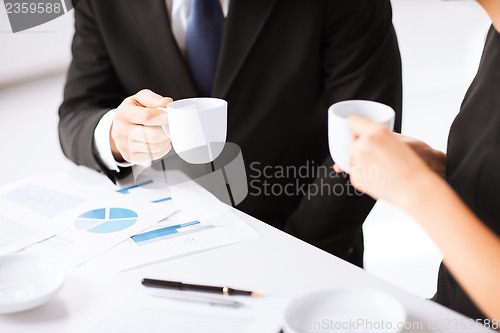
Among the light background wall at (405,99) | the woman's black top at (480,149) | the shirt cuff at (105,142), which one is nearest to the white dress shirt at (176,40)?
the shirt cuff at (105,142)

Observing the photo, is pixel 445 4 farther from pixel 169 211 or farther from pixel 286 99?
pixel 169 211

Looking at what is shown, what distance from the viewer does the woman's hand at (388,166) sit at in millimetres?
726

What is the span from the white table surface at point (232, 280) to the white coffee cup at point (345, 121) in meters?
0.19

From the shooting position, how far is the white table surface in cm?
90

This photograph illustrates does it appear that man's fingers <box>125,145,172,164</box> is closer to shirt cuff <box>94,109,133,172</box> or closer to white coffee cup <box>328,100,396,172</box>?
shirt cuff <box>94,109,133,172</box>

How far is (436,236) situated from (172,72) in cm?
91

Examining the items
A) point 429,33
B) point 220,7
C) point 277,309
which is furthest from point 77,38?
point 429,33

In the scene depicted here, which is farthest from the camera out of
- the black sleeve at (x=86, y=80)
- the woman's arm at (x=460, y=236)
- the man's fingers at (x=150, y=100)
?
the black sleeve at (x=86, y=80)

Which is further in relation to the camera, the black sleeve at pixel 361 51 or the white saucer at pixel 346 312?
the black sleeve at pixel 361 51

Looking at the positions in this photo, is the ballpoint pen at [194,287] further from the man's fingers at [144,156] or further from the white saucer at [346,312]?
the man's fingers at [144,156]

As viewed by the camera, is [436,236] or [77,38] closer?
[436,236]

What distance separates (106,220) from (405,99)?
2971mm

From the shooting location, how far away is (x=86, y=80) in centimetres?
157

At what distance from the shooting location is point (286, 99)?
59.3 inches
